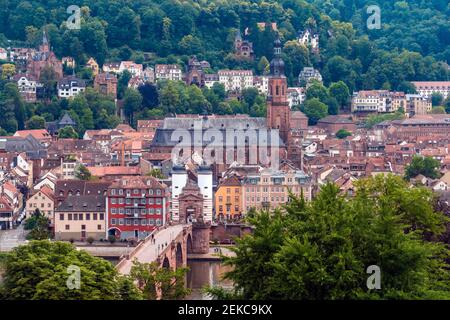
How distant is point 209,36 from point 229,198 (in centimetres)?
5036

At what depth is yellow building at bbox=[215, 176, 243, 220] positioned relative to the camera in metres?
58.0

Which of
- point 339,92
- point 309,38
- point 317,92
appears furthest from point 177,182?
point 309,38

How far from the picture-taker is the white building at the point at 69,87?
9012 centimetres

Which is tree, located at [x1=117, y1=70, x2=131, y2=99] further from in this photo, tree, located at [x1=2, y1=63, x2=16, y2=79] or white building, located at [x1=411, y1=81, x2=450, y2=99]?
white building, located at [x1=411, y1=81, x2=450, y2=99]

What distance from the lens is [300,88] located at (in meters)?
100

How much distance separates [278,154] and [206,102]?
20.6m

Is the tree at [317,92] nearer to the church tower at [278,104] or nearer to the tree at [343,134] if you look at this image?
the tree at [343,134]

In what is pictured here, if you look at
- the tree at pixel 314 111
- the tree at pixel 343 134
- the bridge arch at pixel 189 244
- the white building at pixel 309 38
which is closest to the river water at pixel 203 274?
the bridge arch at pixel 189 244

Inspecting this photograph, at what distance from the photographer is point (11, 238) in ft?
175

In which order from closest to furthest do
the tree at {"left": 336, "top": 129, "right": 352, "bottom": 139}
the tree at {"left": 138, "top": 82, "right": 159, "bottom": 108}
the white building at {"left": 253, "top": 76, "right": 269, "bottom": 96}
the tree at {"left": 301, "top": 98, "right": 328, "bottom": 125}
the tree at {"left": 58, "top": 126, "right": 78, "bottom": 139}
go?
1. the tree at {"left": 58, "top": 126, "right": 78, "bottom": 139}
2. the tree at {"left": 336, "top": 129, "right": 352, "bottom": 139}
3. the tree at {"left": 138, "top": 82, "right": 159, "bottom": 108}
4. the tree at {"left": 301, "top": 98, "right": 328, "bottom": 125}
5. the white building at {"left": 253, "top": 76, "right": 269, "bottom": 96}

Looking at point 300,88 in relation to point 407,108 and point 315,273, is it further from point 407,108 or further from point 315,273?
point 315,273

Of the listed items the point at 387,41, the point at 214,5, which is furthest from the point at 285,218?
the point at 387,41

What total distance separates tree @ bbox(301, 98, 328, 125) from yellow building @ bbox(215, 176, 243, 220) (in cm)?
3716

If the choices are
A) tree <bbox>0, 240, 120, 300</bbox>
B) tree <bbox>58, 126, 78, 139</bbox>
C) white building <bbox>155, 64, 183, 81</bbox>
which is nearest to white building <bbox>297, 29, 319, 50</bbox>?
white building <bbox>155, 64, 183, 81</bbox>
